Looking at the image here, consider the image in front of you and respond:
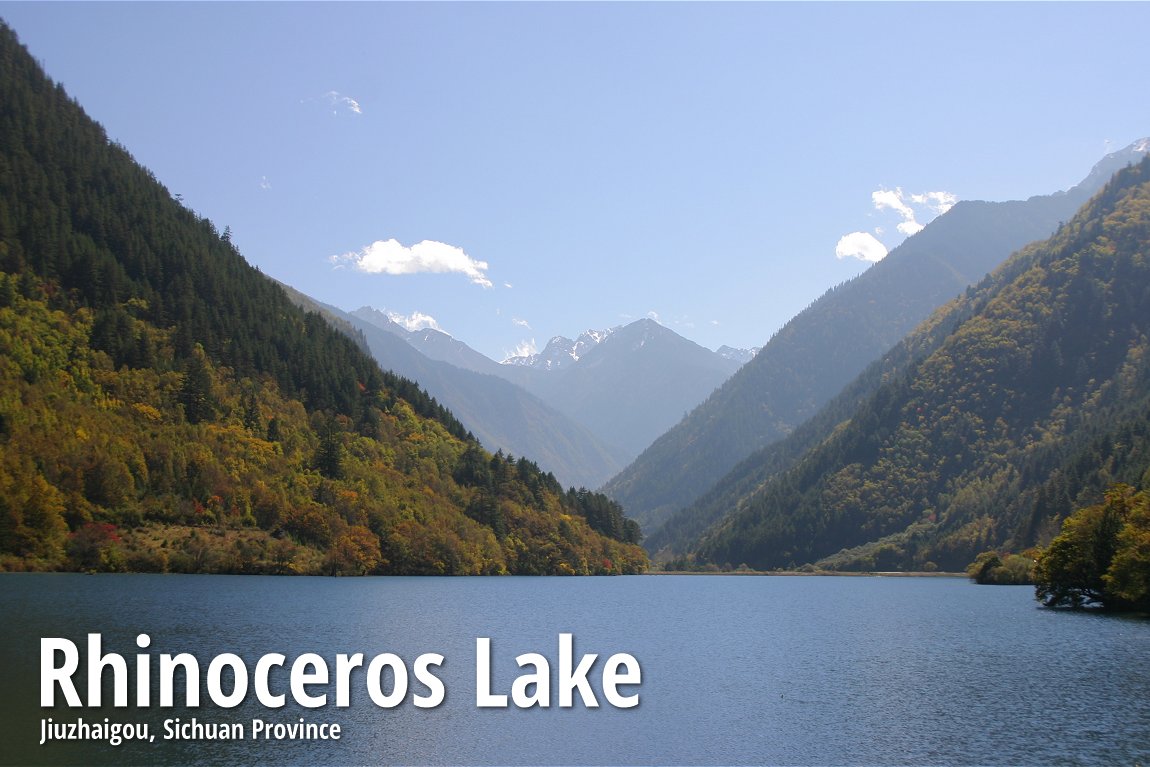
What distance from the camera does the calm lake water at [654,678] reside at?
158 ft

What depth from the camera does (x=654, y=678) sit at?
70.3m

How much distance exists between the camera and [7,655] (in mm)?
61750

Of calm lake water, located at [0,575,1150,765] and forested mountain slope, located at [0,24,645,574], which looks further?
forested mountain slope, located at [0,24,645,574]

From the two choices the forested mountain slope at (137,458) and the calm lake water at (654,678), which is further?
the forested mountain slope at (137,458)

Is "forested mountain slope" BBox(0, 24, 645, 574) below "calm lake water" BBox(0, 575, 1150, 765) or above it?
above

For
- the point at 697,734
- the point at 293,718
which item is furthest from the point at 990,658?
the point at 293,718

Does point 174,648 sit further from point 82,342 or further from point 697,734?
point 82,342

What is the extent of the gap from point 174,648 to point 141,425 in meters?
108

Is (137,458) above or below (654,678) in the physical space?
above

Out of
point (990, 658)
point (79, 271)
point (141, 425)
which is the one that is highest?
point (79, 271)

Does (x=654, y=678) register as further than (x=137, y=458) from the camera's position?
No

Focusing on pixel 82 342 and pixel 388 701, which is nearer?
pixel 388 701

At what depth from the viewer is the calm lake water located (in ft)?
158

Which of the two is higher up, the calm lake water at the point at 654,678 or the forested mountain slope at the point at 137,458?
the forested mountain slope at the point at 137,458
